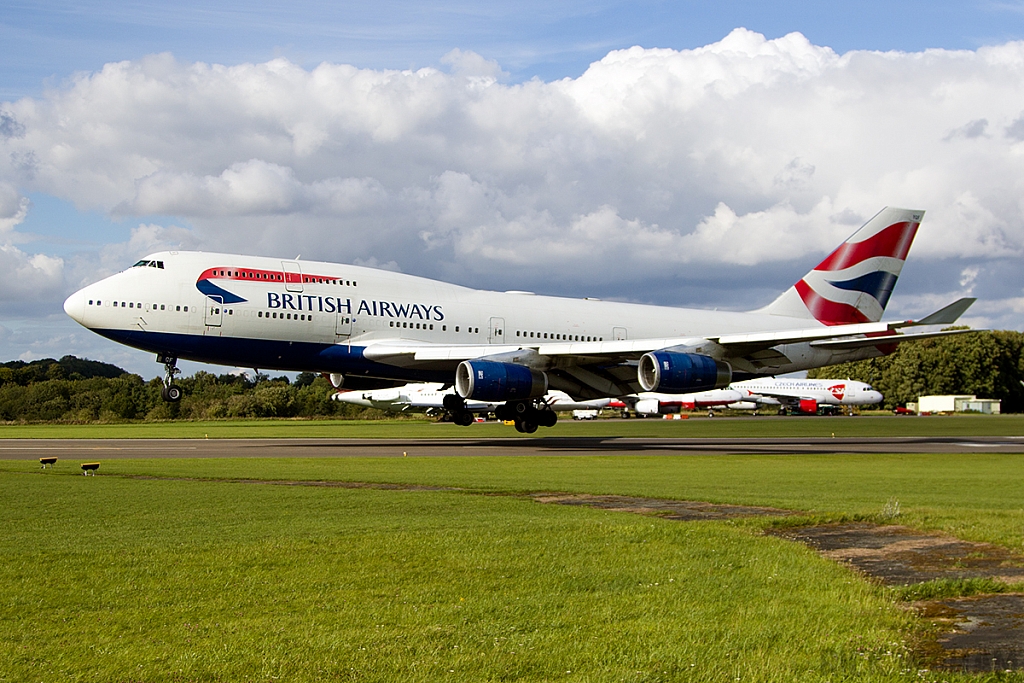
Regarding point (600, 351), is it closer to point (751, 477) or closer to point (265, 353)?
point (265, 353)

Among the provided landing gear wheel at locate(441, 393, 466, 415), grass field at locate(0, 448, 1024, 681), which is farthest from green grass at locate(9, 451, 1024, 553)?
landing gear wheel at locate(441, 393, 466, 415)

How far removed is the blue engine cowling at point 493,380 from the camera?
120 feet

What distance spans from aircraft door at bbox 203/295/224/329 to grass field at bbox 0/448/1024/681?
788 inches

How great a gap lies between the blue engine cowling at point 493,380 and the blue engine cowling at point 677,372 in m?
4.64

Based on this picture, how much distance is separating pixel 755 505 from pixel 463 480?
23.8ft

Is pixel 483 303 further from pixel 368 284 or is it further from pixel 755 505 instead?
pixel 755 505

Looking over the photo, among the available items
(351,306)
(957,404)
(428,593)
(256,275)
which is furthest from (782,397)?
(428,593)

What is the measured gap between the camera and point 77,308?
118ft

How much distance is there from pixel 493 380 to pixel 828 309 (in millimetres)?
20156

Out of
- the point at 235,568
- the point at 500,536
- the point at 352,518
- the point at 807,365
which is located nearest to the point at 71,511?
the point at 352,518

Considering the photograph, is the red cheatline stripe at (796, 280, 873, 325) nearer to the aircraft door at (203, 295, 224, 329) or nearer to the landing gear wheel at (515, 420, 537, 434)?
the landing gear wheel at (515, 420, 537, 434)

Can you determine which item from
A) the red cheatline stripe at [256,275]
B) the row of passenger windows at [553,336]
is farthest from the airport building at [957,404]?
the red cheatline stripe at [256,275]

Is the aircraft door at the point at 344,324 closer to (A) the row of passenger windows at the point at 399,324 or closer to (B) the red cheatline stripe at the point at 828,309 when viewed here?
(A) the row of passenger windows at the point at 399,324

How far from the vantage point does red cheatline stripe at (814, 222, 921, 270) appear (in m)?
46.6
